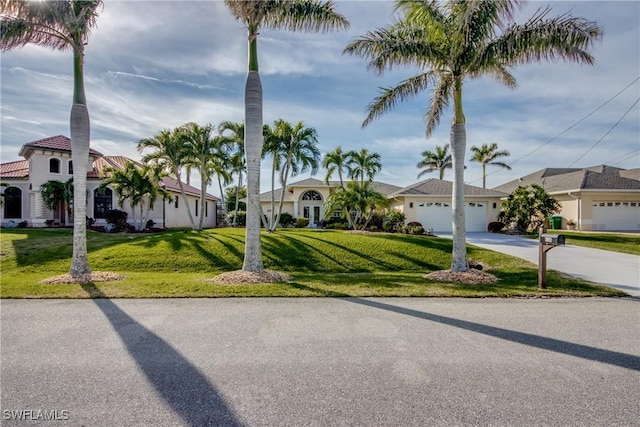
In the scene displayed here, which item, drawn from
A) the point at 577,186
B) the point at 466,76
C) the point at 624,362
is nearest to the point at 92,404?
the point at 624,362

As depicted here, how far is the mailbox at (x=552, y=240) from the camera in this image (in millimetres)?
7777

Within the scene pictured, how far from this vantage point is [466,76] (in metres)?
10.1

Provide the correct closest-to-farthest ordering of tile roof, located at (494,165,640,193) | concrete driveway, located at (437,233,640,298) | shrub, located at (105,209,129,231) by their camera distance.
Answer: concrete driveway, located at (437,233,640,298) → shrub, located at (105,209,129,231) → tile roof, located at (494,165,640,193)

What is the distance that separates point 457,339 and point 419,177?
34366mm

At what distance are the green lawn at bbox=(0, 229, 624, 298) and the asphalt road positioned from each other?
1.35 meters

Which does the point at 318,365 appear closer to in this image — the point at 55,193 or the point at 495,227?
the point at 55,193

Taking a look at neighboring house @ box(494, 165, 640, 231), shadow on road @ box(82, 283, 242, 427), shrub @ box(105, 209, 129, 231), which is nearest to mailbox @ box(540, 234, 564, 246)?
shadow on road @ box(82, 283, 242, 427)

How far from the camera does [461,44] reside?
9.08 meters

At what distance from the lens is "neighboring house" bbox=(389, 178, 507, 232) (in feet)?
78.1

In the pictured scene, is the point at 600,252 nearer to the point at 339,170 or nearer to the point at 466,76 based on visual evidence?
the point at 466,76

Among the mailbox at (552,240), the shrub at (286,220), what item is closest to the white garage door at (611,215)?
the mailbox at (552,240)

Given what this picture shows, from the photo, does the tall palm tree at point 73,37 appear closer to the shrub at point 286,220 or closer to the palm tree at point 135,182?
the palm tree at point 135,182

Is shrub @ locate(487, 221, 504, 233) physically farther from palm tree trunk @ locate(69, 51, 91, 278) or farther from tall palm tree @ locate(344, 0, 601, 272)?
palm tree trunk @ locate(69, 51, 91, 278)

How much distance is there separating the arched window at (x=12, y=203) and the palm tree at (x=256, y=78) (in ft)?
69.7
